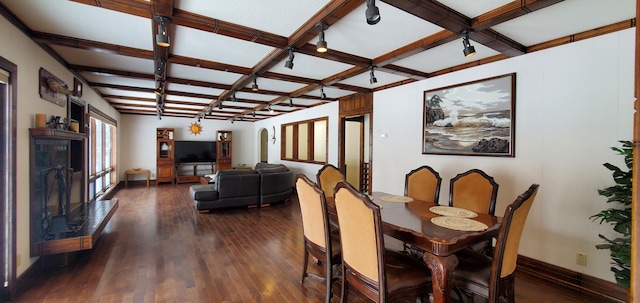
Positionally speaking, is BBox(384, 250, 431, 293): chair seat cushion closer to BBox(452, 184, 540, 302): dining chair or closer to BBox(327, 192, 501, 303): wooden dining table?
BBox(327, 192, 501, 303): wooden dining table

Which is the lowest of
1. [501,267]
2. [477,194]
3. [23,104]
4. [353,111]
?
[501,267]

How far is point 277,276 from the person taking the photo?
274 centimetres

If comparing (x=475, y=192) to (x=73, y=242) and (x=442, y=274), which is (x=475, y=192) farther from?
(x=73, y=242)

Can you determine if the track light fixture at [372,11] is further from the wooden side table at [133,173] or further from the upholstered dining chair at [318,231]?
the wooden side table at [133,173]

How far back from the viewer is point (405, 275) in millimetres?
1834

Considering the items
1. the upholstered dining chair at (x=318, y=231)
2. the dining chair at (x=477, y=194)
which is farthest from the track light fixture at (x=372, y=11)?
the dining chair at (x=477, y=194)

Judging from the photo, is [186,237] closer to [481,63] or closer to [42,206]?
[42,206]

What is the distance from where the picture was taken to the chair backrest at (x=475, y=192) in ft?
8.59

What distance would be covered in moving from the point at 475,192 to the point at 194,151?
8.80m

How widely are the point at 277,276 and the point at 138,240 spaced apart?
7.30ft

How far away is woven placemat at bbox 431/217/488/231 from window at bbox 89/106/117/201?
5715mm

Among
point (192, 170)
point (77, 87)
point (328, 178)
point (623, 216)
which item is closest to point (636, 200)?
point (623, 216)

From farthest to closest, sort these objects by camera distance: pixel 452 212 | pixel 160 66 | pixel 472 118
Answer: pixel 472 118
pixel 160 66
pixel 452 212

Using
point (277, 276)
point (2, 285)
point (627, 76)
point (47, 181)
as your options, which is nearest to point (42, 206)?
point (47, 181)
